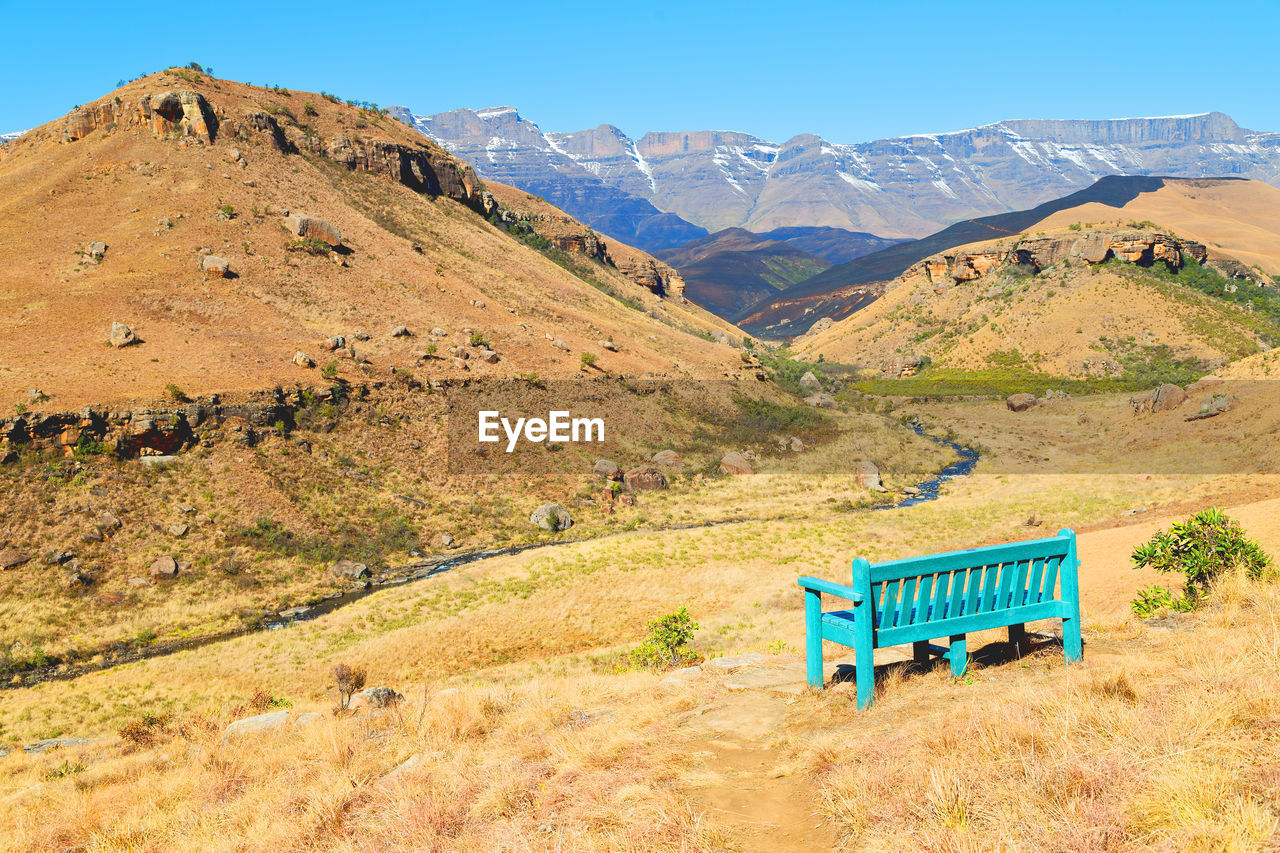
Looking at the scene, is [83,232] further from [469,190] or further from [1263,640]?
[1263,640]

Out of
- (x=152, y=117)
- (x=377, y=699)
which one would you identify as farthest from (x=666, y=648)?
(x=152, y=117)

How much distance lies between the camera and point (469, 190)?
7369 centimetres

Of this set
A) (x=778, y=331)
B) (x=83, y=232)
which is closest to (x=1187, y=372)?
(x=83, y=232)

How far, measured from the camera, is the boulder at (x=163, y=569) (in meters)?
24.4

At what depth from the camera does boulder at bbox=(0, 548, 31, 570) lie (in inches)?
902

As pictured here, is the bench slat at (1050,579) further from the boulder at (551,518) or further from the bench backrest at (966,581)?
the boulder at (551,518)

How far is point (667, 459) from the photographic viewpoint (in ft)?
136

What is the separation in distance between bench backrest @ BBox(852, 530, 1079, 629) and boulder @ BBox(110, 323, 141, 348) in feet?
117

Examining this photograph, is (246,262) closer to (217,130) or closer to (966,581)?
(217,130)

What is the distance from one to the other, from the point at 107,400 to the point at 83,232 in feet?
67.0

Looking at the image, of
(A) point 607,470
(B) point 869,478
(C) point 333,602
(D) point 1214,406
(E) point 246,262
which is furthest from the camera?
(E) point 246,262

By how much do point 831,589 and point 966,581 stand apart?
151 cm

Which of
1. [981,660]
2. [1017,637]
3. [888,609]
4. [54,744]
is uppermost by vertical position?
[888,609]

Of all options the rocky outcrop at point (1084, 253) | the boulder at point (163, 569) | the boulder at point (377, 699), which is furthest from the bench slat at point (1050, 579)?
the rocky outcrop at point (1084, 253)
